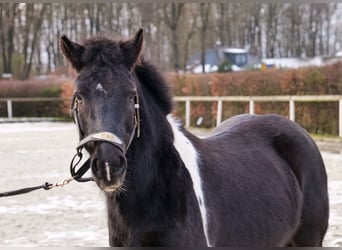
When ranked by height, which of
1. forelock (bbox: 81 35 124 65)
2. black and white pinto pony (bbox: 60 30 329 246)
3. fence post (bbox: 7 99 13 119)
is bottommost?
A: fence post (bbox: 7 99 13 119)

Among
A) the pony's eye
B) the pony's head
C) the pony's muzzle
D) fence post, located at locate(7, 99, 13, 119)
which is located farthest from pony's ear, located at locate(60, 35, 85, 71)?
fence post, located at locate(7, 99, 13, 119)

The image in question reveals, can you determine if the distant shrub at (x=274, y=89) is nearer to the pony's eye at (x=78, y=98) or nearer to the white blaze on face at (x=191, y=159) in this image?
the white blaze on face at (x=191, y=159)

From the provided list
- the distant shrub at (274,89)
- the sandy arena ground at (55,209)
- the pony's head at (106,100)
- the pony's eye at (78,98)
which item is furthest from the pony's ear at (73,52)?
the distant shrub at (274,89)

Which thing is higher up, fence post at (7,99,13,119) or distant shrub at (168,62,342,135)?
distant shrub at (168,62,342,135)

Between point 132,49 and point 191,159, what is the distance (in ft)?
2.30

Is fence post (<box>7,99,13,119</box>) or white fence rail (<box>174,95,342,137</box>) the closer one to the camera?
white fence rail (<box>174,95,342,137</box>)

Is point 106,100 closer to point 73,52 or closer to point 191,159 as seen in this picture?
point 73,52

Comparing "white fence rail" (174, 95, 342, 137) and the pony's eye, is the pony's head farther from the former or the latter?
"white fence rail" (174, 95, 342, 137)

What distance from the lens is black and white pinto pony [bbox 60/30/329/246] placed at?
7.14 ft

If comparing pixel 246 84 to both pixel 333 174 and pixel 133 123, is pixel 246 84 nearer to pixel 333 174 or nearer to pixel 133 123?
pixel 333 174

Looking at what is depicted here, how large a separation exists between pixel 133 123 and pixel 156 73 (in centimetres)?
50

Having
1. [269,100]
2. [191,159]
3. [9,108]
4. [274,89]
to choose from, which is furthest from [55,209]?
[9,108]

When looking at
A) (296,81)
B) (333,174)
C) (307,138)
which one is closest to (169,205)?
(307,138)

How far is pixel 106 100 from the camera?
218 centimetres
